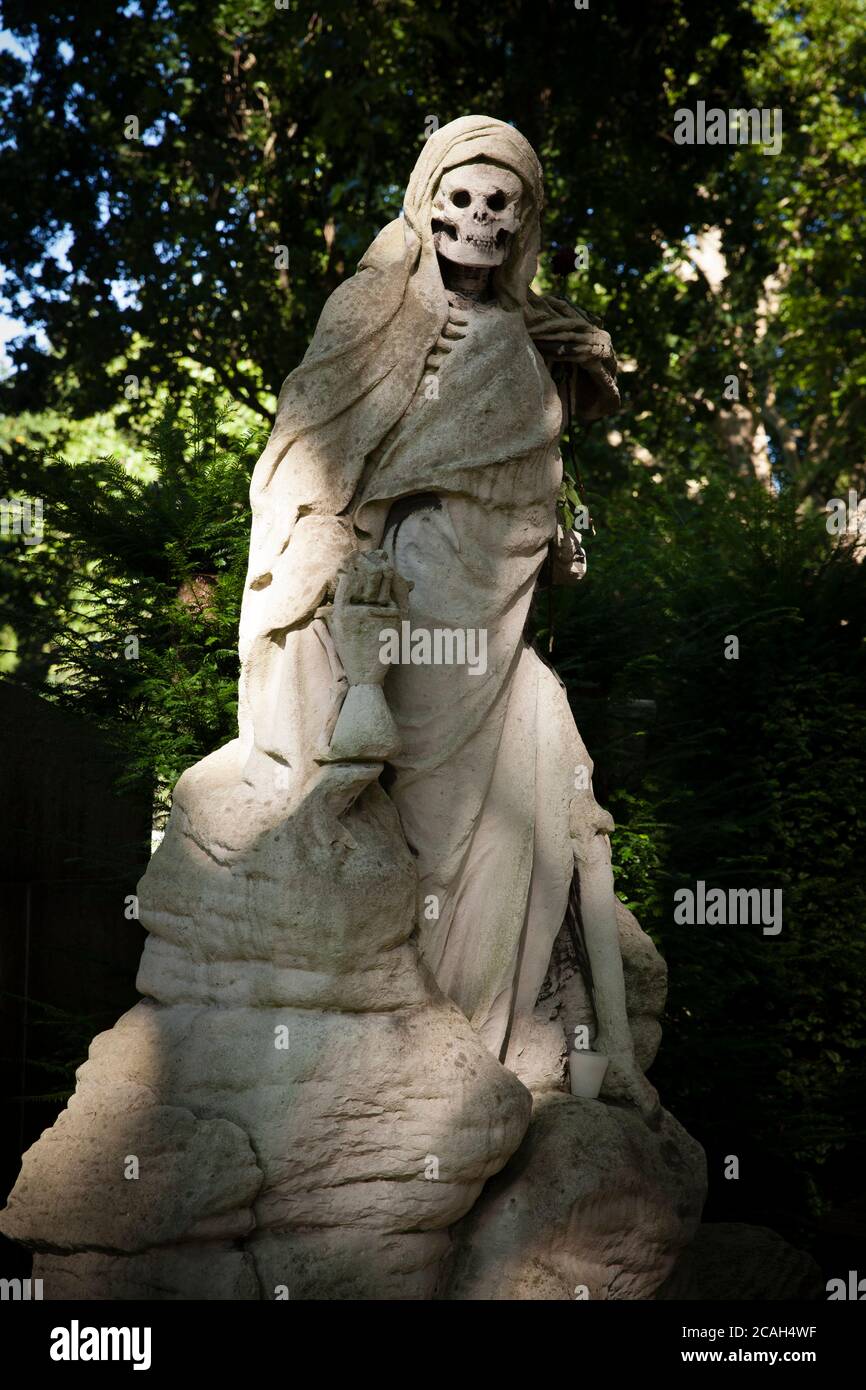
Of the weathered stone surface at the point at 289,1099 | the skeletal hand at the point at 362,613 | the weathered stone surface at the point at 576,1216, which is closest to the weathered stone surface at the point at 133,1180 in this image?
the weathered stone surface at the point at 289,1099

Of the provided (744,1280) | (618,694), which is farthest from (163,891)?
(618,694)

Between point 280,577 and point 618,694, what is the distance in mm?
4694

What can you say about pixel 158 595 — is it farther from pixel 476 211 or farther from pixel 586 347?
pixel 476 211

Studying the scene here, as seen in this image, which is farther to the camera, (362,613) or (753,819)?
(753,819)

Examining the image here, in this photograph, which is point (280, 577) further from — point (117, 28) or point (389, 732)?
point (117, 28)

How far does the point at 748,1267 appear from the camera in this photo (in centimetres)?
477

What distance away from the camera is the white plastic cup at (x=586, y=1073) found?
402cm

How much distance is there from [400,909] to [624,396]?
10.8 meters

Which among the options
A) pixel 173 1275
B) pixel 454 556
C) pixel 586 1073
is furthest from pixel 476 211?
pixel 173 1275

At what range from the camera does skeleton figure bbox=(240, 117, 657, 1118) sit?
12.8ft

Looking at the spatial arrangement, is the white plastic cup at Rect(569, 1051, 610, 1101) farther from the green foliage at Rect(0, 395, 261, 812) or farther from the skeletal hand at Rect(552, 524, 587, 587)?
the green foliage at Rect(0, 395, 261, 812)

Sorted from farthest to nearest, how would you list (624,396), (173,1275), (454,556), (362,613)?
(624,396) → (454,556) → (362,613) → (173,1275)

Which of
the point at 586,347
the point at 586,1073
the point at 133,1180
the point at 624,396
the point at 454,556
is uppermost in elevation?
the point at 624,396

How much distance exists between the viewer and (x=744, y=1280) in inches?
A: 185
